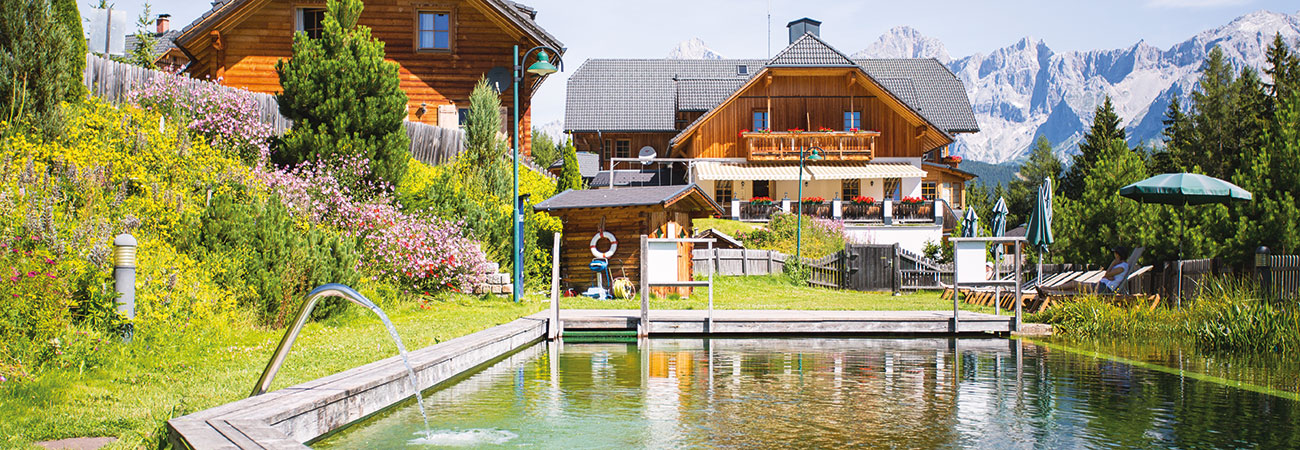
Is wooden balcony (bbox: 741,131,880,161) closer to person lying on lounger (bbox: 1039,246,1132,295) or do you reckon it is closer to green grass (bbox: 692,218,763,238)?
green grass (bbox: 692,218,763,238)

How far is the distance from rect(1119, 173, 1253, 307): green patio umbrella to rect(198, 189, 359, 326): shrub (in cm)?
1292

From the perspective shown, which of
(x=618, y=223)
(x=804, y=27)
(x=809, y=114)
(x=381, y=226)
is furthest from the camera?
(x=804, y=27)

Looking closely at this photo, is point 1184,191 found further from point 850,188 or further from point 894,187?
point 850,188

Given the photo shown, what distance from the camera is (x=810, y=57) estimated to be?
4394cm

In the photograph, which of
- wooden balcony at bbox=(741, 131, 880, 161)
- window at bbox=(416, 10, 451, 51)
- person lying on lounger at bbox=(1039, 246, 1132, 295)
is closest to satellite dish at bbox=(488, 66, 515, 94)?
window at bbox=(416, 10, 451, 51)

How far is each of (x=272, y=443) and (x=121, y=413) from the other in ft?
6.11

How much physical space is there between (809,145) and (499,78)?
1810cm

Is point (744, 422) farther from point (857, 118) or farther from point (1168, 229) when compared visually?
point (857, 118)

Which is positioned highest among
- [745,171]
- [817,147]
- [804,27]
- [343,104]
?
[804,27]

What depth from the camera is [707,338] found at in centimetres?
1564

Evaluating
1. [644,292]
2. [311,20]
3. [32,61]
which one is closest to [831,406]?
[644,292]

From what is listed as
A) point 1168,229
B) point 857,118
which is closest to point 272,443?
point 1168,229

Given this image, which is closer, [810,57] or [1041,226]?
[1041,226]

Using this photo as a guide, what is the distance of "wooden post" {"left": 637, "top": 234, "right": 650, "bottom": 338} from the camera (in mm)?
14734
